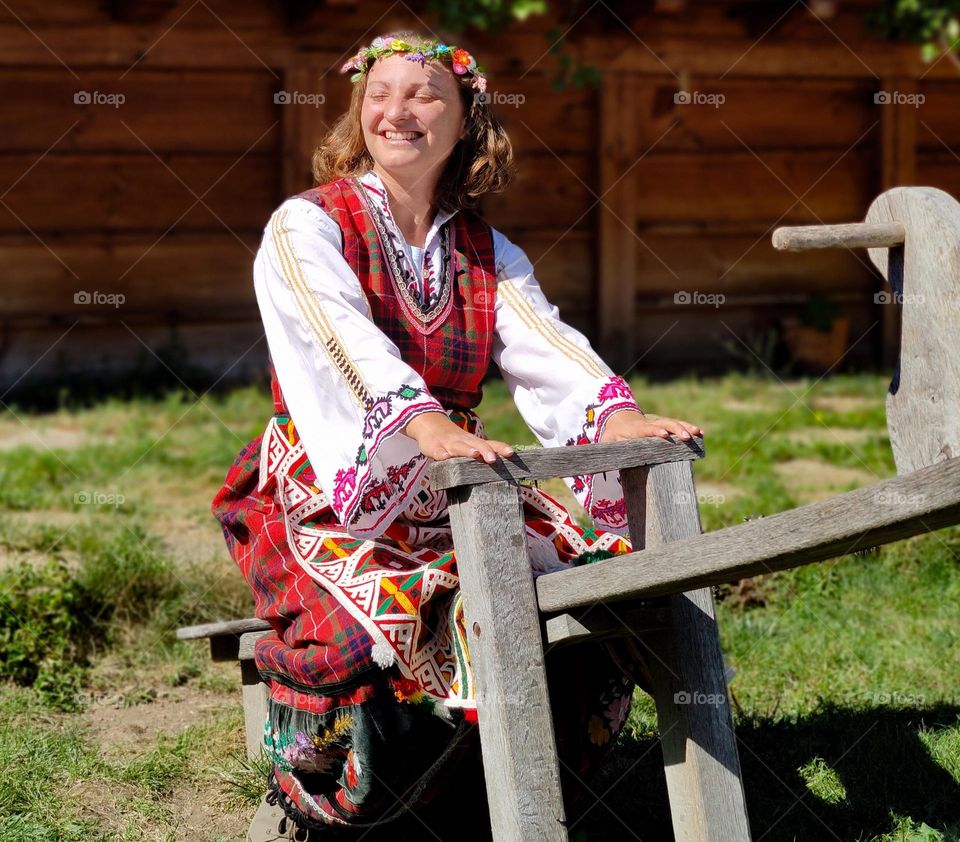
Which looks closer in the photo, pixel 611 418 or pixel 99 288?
pixel 611 418

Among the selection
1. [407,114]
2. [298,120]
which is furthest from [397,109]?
[298,120]

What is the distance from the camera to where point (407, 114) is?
8.27 ft

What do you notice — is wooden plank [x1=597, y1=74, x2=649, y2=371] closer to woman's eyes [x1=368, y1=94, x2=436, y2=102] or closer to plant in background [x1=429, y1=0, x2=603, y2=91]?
plant in background [x1=429, y1=0, x2=603, y2=91]

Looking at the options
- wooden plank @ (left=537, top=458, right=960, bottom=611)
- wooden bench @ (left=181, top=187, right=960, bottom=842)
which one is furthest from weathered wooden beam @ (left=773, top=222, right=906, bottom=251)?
wooden plank @ (left=537, top=458, right=960, bottom=611)

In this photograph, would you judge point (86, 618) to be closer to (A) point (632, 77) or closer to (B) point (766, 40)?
(A) point (632, 77)

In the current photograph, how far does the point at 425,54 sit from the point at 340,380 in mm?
722

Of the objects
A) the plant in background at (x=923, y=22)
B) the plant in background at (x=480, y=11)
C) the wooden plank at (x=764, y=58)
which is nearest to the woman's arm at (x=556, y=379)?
the plant in background at (x=480, y=11)

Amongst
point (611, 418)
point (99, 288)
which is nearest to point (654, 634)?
point (611, 418)

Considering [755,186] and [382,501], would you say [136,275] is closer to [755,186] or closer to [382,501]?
[755,186]

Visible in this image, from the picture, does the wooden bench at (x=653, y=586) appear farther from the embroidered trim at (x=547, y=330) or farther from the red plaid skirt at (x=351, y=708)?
the embroidered trim at (x=547, y=330)

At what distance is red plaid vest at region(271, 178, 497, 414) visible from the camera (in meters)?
2.47

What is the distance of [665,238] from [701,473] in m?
3.44

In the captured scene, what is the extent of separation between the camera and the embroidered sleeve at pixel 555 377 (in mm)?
2535

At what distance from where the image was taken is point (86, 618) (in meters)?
3.88
